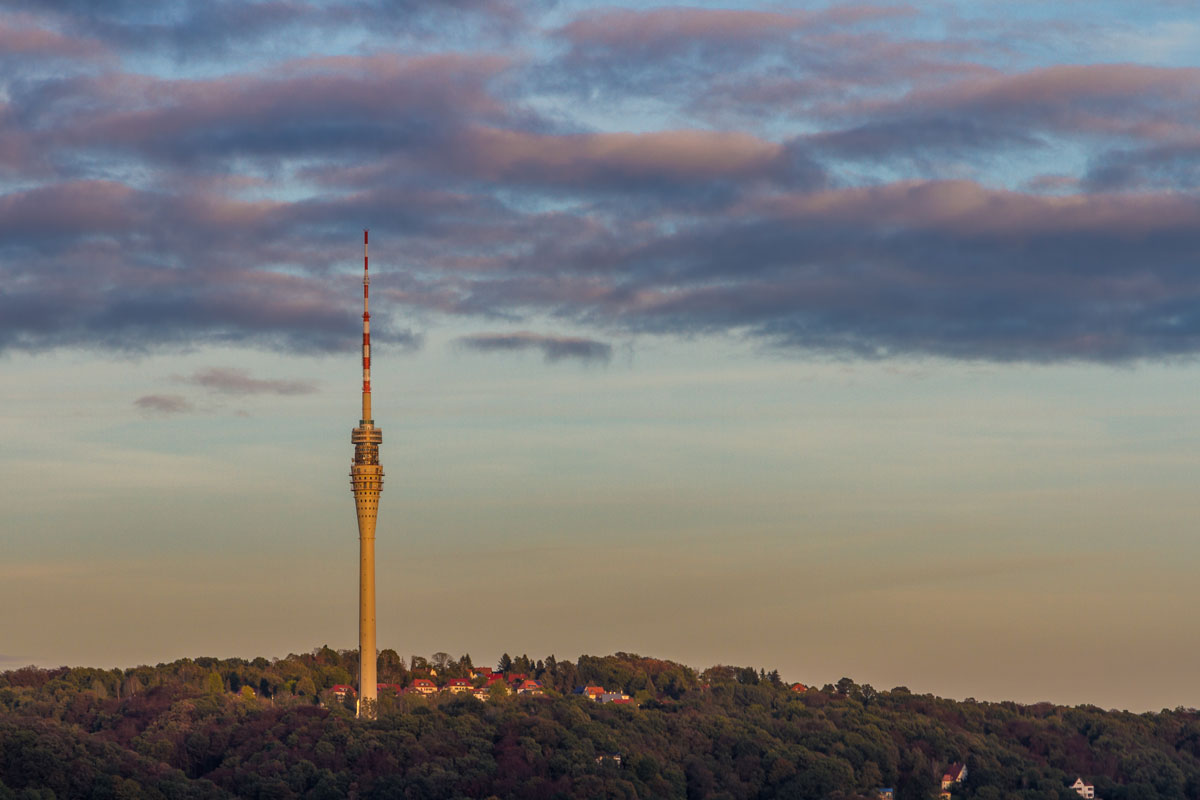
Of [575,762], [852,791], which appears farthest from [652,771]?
[852,791]

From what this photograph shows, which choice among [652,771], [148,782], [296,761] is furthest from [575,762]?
[148,782]

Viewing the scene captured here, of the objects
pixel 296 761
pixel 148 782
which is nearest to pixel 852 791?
pixel 296 761

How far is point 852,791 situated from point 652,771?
835 inches

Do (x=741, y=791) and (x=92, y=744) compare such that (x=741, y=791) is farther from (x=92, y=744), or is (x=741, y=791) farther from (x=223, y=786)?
(x=92, y=744)

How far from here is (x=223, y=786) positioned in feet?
617

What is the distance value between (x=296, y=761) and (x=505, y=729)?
22.1m

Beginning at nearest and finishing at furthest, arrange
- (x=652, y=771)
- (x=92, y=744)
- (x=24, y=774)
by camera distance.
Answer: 1. (x=24, y=774)
2. (x=92, y=744)
3. (x=652, y=771)

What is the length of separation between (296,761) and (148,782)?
20710mm

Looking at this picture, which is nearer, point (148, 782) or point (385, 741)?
point (148, 782)

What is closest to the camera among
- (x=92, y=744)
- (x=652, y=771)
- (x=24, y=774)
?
(x=24, y=774)

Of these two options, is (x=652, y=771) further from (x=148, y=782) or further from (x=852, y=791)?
(x=148, y=782)

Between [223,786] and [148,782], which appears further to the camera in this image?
[223,786]

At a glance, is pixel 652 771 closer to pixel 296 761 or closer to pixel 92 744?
pixel 296 761

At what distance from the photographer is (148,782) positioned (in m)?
174
